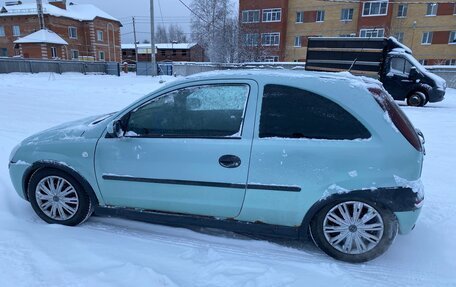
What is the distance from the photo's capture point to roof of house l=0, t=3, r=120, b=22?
46.2 metres

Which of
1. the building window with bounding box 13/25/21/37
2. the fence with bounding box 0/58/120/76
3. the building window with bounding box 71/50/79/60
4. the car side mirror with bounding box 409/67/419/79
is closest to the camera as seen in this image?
the car side mirror with bounding box 409/67/419/79

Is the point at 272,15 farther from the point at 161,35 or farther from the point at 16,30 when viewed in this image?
the point at 161,35

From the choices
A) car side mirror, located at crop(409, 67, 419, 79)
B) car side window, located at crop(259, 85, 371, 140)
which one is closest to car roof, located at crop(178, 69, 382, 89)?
car side window, located at crop(259, 85, 371, 140)

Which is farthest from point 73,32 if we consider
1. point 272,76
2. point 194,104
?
point 272,76

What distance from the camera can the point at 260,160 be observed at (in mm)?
2896

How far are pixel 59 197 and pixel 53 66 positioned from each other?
2911 centimetres

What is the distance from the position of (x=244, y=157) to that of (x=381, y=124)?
3.82 ft

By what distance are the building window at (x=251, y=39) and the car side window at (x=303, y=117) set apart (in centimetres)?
3602

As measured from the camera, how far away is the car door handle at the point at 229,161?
293cm

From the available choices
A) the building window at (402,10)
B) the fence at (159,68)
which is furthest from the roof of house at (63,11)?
the building window at (402,10)

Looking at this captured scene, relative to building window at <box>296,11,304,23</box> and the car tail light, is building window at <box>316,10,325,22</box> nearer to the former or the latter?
building window at <box>296,11,304,23</box>

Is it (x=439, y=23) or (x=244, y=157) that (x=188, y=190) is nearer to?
(x=244, y=157)

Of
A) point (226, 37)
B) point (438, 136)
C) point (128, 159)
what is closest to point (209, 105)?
point (128, 159)

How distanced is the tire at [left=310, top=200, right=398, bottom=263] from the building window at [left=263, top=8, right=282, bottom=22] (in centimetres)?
4180
